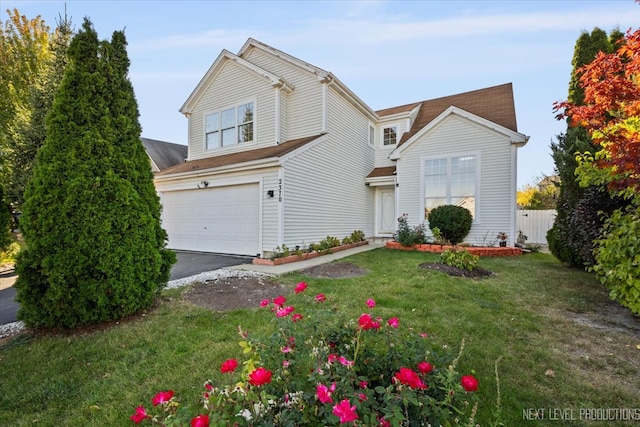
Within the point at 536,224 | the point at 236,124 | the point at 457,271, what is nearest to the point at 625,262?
the point at 457,271

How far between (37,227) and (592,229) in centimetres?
874

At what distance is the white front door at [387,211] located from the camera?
13266mm

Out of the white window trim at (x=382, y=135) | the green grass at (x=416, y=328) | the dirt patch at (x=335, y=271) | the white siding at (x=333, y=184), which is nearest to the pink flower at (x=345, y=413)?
the green grass at (x=416, y=328)

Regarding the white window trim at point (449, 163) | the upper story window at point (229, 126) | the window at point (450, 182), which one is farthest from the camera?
the upper story window at point (229, 126)

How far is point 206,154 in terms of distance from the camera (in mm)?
12352

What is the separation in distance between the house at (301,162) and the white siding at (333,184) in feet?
0.13

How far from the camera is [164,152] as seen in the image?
668 inches

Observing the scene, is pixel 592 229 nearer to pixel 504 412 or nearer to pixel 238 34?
pixel 504 412

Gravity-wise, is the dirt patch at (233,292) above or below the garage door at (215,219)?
below

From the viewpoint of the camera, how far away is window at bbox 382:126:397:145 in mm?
14109

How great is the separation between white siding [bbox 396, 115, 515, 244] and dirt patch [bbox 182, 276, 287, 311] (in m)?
7.60

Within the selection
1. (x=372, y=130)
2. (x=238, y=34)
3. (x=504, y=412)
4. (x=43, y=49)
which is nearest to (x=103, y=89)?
(x=504, y=412)

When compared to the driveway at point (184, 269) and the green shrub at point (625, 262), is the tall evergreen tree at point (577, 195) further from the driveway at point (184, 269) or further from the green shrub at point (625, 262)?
the driveway at point (184, 269)

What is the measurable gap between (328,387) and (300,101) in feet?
35.6
